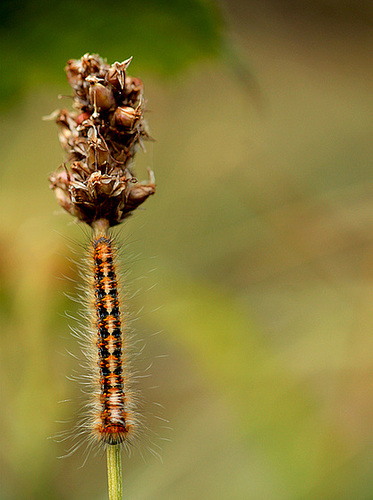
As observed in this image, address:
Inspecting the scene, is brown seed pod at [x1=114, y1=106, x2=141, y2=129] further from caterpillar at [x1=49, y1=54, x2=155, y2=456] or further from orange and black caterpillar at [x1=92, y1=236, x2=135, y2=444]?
orange and black caterpillar at [x1=92, y1=236, x2=135, y2=444]

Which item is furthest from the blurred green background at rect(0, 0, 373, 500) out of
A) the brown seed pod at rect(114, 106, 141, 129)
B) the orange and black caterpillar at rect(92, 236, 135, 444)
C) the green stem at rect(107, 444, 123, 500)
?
the green stem at rect(107, 444, 123, 500)

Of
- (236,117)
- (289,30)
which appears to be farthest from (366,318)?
(289,30)

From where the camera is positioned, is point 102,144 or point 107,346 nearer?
point 102,144

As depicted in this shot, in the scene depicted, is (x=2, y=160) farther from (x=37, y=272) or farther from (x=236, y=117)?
(x=236, y=117)

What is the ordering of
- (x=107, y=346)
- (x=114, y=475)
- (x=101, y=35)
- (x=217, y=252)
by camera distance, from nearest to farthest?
(x=114, y=475) < (x=107, y=346) < (x=101, y=35) < (x=217, y=252)

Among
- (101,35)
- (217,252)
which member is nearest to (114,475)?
(101,35)

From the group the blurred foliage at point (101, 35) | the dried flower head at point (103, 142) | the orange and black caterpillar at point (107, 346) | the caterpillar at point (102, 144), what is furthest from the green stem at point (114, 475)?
the blurred foliage at point (101, 35)

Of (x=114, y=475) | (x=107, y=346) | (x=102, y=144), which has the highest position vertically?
(x=102, y=144)

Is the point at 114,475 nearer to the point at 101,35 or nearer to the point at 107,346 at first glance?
the point at 107,346
